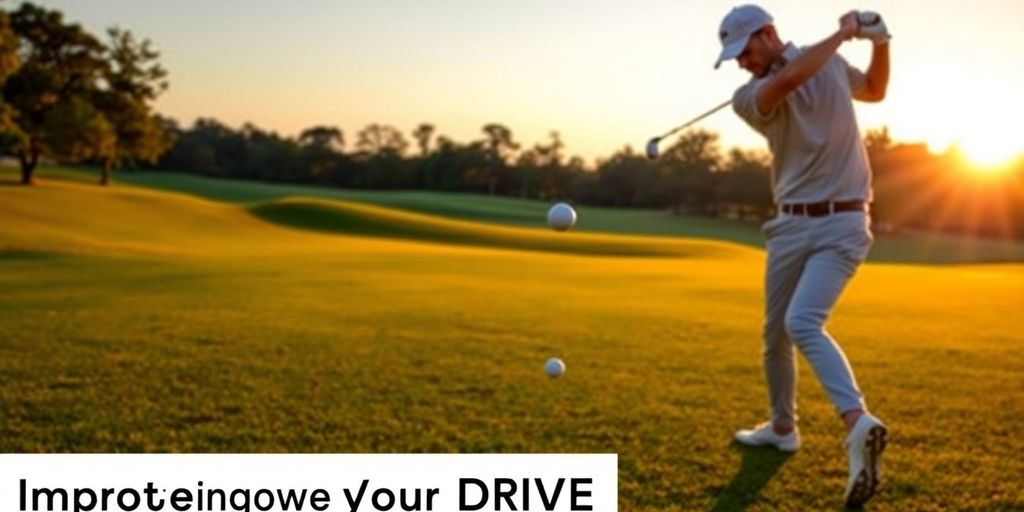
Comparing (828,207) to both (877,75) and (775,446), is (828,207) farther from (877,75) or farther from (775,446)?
(775,446)

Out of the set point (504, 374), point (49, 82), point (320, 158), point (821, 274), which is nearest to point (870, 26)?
point (821, 274)

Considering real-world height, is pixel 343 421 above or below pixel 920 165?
below

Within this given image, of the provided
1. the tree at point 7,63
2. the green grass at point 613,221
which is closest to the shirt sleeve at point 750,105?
the tree at point 7,63

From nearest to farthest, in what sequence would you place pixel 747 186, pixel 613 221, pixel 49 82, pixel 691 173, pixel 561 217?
1. pixel 561 217
2. pixel 49 82
3. pixel 613 221
4. pixel 747 186
5. pixel 691 173

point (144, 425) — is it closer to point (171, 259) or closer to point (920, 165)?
point (171, 259)

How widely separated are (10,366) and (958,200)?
88.7m

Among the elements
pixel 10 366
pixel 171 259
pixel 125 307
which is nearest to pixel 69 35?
pixel 171 259

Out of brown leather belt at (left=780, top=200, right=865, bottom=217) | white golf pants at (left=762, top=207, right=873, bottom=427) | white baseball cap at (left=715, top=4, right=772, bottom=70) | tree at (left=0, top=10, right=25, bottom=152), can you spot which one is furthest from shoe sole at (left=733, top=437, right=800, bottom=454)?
tree at (left=0, top=10, right=25, bottom=152)

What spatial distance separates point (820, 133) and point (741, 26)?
31.1 inches

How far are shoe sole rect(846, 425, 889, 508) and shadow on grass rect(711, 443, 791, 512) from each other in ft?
1.77

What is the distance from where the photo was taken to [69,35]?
59.3 m

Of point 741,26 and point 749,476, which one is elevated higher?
point 741,26

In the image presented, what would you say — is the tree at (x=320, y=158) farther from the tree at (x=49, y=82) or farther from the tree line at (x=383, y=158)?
the tree at (x=49, y=82)

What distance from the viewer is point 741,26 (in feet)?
17.7
